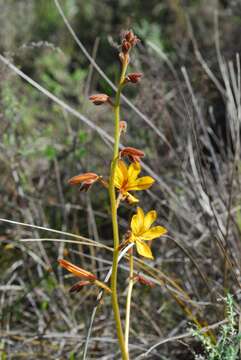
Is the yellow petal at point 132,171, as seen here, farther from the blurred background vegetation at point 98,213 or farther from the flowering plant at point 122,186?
the blurred background vegetation at point 98,213

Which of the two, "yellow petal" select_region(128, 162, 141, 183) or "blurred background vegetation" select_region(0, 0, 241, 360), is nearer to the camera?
"yellow petal" select_region(128, 162, 141, 183)

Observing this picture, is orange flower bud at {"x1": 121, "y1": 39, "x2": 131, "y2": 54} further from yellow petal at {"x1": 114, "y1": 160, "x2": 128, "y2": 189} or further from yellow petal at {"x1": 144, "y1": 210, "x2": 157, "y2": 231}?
yellow petal at {"x1": 144, "y1": 210, "x2": 157, "y2": 231}

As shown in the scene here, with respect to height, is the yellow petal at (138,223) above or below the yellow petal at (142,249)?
above

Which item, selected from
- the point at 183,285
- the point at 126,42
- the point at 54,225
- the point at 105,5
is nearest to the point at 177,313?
the point at 183,285

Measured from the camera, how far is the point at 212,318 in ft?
6.56

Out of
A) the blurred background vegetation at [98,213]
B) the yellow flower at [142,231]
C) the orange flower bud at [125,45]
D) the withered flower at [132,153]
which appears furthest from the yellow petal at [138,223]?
the blurred background vegetation at [98,213]

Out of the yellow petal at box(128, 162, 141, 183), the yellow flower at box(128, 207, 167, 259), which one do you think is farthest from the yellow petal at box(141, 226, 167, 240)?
the yellow petal at box(128, 162, 141, 183)

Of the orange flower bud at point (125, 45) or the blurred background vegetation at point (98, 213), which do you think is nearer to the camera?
the orange flower bud at point (125, 45)

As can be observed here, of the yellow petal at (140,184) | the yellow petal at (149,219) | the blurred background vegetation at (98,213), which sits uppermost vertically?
the yellow petal at (140,184)

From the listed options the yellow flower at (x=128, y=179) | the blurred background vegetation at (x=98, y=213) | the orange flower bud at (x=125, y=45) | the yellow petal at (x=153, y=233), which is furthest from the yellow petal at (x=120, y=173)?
the blurred background vegetation at (x=98, y=213)

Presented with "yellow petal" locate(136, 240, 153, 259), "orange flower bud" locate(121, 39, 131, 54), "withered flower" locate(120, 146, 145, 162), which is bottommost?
"yellow petal" locate(136, 240, 153, 259)

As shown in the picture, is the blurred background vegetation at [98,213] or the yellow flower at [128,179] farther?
the blurred background vegetation at [98,213]

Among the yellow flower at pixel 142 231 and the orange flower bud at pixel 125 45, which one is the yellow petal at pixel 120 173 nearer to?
the yellow flower at pixel 142 231

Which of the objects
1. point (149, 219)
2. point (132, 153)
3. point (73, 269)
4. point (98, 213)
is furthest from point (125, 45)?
point (98, 213)
